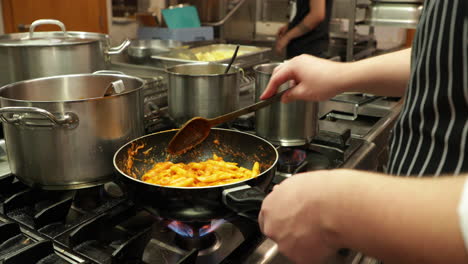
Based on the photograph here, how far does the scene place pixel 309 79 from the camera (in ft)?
2.71

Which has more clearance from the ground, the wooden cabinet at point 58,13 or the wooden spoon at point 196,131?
the wooden cabinet at point 58,13

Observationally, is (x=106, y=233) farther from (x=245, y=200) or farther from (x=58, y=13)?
(x=58, y=13)

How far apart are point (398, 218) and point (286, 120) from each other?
1.90ft

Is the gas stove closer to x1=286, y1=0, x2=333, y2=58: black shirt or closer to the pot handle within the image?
the pot handle

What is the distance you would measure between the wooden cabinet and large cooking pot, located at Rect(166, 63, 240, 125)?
2143 mm

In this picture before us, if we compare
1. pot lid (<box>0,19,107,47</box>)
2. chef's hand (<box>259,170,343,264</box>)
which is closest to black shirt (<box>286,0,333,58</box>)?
pot lid (<box>0,19,107,47</box>)

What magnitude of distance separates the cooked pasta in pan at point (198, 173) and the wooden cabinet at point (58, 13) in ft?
7.51

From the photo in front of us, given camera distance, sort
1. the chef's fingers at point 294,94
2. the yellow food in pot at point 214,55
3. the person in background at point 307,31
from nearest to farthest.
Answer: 1. the chef's fingers at point 294,94
2. the yellow food in pot at point 214,55
3. the person in background at point 307,31

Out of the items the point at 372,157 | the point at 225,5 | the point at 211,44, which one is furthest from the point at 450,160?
the point at 225,5

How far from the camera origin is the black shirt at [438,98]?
20.3 inches

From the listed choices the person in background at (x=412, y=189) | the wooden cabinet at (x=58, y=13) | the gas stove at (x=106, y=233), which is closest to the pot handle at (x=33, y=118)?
the gas stove at (x=106, y=233)

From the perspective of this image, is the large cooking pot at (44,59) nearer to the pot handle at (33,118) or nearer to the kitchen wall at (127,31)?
the pot handle at (33,118)

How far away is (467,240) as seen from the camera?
1.07ft

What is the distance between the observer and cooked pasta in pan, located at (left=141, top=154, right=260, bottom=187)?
29.0 inches
